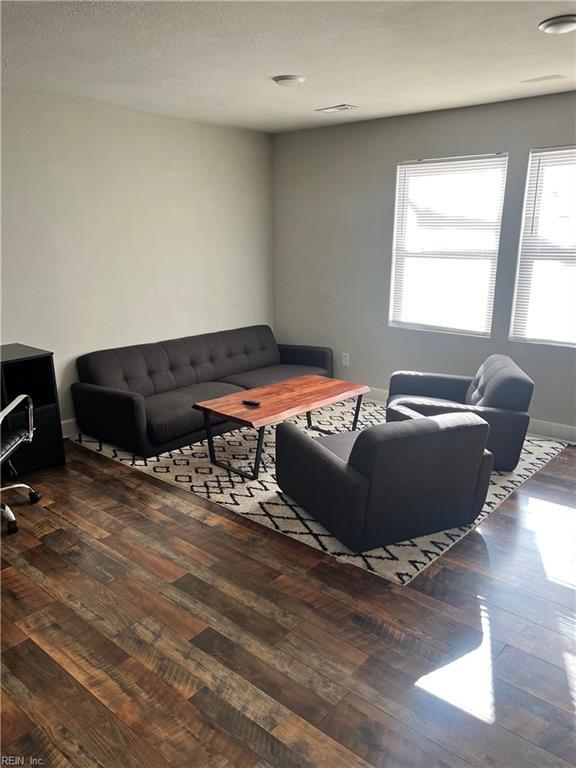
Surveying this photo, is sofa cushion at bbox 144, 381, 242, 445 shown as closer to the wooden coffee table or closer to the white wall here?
the wooden coffee table

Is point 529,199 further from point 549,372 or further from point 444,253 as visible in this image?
point 549,372

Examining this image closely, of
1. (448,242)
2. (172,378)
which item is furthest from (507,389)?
(172,378)

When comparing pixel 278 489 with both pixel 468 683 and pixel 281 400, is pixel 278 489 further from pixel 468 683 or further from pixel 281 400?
pixel 468 683

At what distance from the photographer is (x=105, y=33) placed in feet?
8.05

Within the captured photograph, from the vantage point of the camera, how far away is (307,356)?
530 cm

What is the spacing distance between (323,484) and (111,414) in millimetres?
1837

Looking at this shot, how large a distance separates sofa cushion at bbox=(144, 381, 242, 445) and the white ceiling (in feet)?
6.92

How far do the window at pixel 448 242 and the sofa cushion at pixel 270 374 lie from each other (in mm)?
931

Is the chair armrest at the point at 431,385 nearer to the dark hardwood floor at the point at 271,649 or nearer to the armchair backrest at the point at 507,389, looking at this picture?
the armchair backrest at the point at 507,389

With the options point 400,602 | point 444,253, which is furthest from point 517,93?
point 400,602

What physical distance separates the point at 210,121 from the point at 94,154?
45.3 inches

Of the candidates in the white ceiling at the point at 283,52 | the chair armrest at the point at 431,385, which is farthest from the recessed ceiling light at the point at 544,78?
the chair armrest at the point at 431,385

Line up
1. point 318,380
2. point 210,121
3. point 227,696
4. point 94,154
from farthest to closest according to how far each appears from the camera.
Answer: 1. point 210,121
2. point 318,380
3. point 94,154
4. point 227,696

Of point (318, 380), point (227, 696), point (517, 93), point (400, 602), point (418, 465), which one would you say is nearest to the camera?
point (227, 696)
